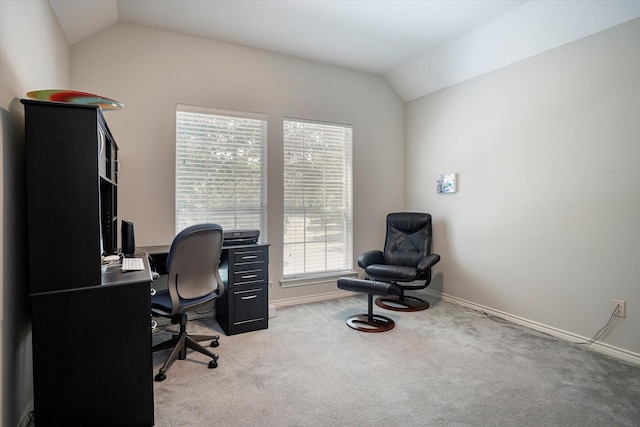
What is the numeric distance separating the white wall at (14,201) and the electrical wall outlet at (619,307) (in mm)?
3977

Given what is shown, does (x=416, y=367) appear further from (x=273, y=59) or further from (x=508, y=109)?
(x=273, y=59)

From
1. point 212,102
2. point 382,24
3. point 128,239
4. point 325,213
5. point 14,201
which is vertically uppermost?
point 382,24

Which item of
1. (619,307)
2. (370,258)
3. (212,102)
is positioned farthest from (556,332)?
(212,102)

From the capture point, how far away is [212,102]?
3.56 metres

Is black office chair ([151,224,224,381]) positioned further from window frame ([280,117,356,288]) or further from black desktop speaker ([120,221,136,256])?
window frame ([280,117,356,288])

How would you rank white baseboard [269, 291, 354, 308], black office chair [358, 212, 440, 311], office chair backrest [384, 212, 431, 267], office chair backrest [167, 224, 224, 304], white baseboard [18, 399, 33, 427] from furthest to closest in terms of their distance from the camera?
office chair backrest [384, 212, 431, 267]
white baseboard [269, 291, 354, 308]
black office chair [358, 212, 440, 311]
office chair backrest [167, 224, 224, 304]
white baseboard [18, 399, 33, 427]

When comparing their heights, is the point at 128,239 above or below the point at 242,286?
above

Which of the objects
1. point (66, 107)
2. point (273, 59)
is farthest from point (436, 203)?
point (66, 107)

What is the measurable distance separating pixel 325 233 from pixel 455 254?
1.62m

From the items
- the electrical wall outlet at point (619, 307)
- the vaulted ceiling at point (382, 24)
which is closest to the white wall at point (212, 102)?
the vaulted ceiling at point (382, 24)

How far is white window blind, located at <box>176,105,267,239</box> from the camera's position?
11.3 ft

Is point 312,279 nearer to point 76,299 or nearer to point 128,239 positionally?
point 128,239

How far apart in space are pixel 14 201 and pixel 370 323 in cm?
283

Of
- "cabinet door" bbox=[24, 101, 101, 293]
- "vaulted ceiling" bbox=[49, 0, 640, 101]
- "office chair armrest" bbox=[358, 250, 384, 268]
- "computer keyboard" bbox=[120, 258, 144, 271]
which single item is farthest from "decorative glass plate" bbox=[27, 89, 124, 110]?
"office chair armrest" bbox=[358, 250, 384, 268]
